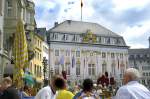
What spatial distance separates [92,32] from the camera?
331 ft

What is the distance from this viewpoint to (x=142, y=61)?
14538cm

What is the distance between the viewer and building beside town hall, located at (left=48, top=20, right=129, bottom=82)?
306 ft

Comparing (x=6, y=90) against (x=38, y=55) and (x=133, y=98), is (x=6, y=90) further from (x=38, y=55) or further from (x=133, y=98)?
(x=38, y=55)

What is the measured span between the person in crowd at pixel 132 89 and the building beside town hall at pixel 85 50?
267 feet

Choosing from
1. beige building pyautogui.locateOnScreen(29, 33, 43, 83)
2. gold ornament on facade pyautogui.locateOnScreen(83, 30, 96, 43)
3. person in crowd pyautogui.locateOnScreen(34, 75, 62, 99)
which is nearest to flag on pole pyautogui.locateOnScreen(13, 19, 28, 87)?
person in crowd pyautogui.locateOnScreen(34, 75, 62, 99)

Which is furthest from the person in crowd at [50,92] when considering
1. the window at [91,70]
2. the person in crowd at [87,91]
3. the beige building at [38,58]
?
the window at [91,70]

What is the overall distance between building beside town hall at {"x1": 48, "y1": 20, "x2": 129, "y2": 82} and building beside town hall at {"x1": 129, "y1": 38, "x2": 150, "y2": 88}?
38707mm

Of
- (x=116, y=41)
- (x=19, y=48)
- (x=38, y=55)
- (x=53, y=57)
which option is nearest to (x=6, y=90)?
(x=19, y=48)

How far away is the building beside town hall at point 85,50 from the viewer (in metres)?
93.3

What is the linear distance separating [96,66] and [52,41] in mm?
13104

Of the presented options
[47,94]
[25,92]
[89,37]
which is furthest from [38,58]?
[47,94]

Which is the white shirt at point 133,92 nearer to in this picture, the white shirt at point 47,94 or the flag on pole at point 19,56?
the white shirt at point 47,94

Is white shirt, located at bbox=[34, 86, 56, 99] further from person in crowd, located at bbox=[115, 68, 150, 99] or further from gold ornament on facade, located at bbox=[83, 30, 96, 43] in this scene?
gold ornament on facade, located at bbox=[83, 30, 96, 43]

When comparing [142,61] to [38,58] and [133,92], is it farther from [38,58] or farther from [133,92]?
[133,92]
